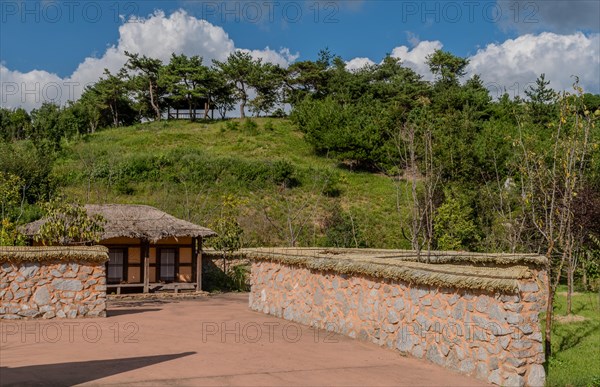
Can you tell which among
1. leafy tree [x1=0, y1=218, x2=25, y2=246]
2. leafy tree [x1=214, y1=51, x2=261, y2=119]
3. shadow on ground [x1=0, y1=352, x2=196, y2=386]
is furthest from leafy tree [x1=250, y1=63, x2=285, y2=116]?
shadow on ground [x1=0, y1=352, x2=196, y2=386]

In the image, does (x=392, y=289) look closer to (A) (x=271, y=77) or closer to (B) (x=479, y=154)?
(B) (x=479, y=154)

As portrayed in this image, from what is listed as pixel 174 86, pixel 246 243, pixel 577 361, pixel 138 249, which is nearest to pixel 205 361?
pixel 577 361

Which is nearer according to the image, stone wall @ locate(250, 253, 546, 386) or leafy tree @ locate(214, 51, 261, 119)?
stone wall @ locate(250, 253, 546, 386)

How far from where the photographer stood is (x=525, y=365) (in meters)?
7.25

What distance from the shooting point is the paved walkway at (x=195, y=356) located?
24.2ft

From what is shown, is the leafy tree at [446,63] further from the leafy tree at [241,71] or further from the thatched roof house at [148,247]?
the thatched roof house at [148,247]

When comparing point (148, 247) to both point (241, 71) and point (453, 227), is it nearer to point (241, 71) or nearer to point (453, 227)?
point (453, 227)

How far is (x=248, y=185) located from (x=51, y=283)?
88.1ft

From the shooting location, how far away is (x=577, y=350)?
35.1 ft

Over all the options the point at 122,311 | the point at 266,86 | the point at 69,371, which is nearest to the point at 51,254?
the point at 122,311

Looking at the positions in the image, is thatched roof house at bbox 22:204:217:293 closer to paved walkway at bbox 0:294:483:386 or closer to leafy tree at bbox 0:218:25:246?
leafy tree at bbox 0:218:25:246

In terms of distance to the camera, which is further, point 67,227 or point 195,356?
point 67,227

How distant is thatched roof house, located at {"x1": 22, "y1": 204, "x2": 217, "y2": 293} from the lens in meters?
20.6

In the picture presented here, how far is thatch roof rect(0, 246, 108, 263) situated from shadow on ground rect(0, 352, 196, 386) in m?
4.20
